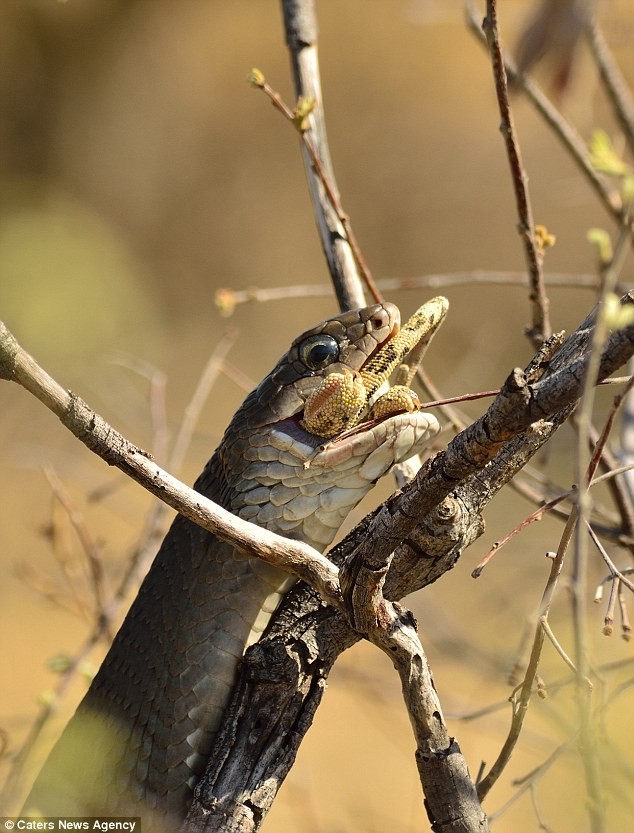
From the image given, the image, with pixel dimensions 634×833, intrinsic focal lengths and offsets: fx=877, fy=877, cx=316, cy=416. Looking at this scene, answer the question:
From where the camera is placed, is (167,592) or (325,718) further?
(325,718)

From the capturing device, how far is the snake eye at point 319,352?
2.43 meters

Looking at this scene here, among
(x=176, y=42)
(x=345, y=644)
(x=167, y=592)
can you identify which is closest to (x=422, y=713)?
(x=345, y=644)

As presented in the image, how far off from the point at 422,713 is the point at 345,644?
0.88 ft

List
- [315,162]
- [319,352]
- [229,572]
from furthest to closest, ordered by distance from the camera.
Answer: [315,162] < [319,352] < [229,572]

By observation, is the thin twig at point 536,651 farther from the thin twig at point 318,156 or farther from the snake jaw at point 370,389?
the thin twig at point 318,156

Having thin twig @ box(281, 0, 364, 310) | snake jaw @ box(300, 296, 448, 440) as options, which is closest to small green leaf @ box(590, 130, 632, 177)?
snake jaw @ box(300, 296, 448, 440)

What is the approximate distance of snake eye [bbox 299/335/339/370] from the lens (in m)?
2.43


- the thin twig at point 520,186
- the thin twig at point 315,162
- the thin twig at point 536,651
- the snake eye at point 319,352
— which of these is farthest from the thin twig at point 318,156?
the thin twig at point 536,651

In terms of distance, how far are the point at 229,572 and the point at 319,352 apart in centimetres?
65

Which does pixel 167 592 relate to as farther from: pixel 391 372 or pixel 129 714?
pixel 391 372

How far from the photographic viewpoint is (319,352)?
2443 millimetres

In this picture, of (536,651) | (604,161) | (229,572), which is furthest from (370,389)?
(604,161)

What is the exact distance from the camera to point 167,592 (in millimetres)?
2418

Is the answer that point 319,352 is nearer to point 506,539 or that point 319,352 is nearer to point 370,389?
point 370,389
